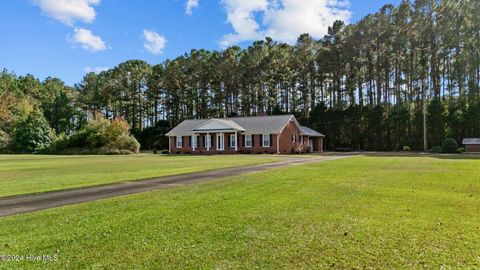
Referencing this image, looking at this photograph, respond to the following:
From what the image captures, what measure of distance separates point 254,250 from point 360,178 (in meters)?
9.89

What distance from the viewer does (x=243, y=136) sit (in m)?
49.2

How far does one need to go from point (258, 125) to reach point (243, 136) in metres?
2.46

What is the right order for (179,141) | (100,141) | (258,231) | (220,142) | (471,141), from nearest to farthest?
(258,231), (471,141), (220,142), (100,141), (179,141)

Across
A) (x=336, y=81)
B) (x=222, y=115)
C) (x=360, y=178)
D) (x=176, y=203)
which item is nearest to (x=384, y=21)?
(x=336, y=81)

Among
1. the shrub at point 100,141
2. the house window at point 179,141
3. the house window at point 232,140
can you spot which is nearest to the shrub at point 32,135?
the shrub at point 100,141

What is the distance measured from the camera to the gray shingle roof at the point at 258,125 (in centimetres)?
4751

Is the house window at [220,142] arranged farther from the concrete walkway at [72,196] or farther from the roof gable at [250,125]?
the concrete walkway at [72,196]

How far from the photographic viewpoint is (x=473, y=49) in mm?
49531

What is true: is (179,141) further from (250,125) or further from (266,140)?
(266,140)

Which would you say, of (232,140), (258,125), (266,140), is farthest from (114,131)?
(266,140)

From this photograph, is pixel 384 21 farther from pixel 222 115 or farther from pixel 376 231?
pixel 376 231

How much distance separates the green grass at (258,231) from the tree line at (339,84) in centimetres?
4166

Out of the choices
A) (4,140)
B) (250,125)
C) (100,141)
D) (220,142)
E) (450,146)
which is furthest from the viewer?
(4,140)

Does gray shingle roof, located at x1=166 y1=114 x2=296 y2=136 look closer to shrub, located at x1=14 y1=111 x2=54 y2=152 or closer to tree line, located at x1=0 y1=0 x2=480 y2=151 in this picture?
tree line, located at x1=0 y1=0 x2=480 y2=151
